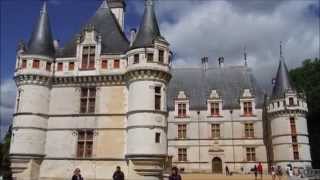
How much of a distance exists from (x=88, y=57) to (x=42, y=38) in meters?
3.23

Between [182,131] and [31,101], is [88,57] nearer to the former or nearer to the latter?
[31,101]

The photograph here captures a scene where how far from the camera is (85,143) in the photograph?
21.5m

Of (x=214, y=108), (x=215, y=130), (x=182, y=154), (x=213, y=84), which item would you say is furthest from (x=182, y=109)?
(x=213, y=84)

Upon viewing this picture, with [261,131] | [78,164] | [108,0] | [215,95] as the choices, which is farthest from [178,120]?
[78,164]

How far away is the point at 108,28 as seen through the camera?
2452cm

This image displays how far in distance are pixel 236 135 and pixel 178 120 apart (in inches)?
223

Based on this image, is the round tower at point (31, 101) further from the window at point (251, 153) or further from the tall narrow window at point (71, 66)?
the window at point (251, 153)

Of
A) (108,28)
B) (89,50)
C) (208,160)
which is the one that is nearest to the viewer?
(89,50)

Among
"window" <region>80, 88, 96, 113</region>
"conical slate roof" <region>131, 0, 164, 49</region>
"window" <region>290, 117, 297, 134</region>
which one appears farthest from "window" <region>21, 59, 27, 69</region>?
"window" <region>290, 117, 297, 134</region>

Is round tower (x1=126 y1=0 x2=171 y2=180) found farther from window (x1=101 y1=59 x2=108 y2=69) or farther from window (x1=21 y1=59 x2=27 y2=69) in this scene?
window (x1=21 y1=59 x2=27 y2=69)

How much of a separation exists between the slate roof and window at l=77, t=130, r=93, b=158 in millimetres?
16056

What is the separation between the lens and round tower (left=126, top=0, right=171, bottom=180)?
65.1 feet

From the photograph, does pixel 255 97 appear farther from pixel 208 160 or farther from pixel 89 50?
pixel 89 50

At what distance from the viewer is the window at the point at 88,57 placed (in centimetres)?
2244
